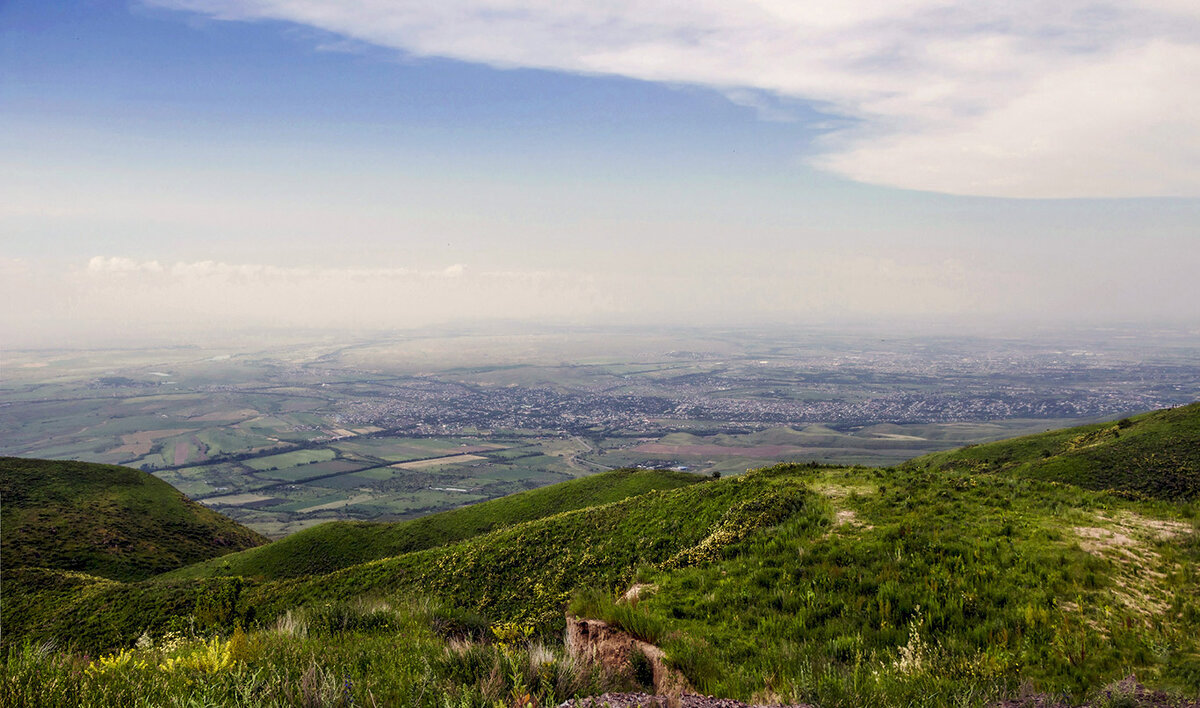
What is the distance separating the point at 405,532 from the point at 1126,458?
172 feet

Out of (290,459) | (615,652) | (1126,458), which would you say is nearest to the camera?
(615,652)

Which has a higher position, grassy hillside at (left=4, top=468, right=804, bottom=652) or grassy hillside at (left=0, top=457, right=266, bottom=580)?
grassy hillside at (left=4, top=468, right=804, bottom=652)

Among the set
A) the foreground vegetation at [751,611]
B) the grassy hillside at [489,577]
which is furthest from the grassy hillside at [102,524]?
the foreground vegetation at [751,611]

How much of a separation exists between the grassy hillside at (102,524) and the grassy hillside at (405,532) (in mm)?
6641

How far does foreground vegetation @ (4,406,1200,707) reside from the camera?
6.27 meters

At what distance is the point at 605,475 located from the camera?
50.6m

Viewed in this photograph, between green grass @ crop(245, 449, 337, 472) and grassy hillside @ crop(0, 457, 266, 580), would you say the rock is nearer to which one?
grassy hillside @ crop(0, 457, 266, 580)

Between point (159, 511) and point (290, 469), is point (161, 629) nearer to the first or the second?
point (159, 511)

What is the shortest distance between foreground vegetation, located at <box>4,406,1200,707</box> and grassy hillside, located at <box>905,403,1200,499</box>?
5.01 ft

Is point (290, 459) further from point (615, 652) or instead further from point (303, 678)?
point (303, 678)

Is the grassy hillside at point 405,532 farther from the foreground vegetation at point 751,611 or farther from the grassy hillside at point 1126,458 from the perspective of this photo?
the grassy hillside at point 1126,458

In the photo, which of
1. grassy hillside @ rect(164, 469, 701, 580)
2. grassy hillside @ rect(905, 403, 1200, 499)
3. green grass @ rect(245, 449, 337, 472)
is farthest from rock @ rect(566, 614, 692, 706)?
green grass @ rect(245, 449, 337, 472)

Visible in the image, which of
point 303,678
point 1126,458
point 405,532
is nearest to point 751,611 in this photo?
point 303,678

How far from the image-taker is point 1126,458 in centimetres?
3372
